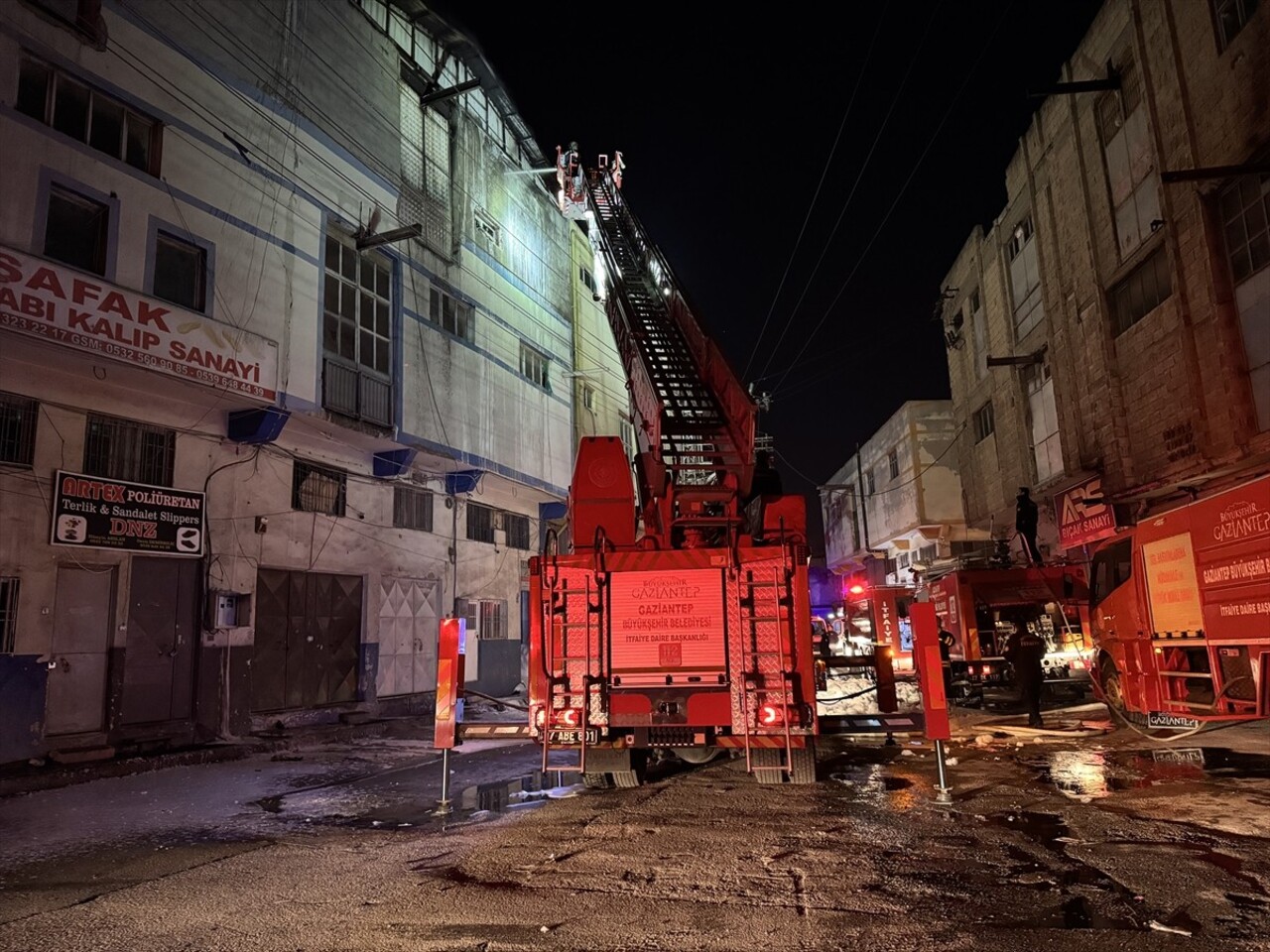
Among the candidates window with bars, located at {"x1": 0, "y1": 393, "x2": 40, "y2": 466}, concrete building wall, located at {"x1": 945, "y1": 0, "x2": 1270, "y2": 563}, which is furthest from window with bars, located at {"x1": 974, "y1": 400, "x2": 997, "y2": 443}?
window with bars, located at {"x1": 0, "y1": 393, "x2": 40, "y2": 466}

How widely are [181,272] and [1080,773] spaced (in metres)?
14.9

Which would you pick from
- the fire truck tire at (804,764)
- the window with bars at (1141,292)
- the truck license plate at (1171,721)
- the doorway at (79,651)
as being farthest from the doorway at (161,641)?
the window with bars at (1141,292)

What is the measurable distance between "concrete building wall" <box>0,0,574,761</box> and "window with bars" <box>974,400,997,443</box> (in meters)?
15.0

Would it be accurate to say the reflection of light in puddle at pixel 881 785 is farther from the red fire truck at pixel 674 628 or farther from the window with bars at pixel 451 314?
the window with bars at pixel 451 314

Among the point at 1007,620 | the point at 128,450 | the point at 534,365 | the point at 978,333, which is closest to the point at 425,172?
the point at 534,365

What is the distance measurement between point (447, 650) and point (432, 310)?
13568 mm

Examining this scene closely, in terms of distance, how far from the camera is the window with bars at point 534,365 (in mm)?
24172

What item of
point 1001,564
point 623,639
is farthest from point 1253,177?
point 623,639

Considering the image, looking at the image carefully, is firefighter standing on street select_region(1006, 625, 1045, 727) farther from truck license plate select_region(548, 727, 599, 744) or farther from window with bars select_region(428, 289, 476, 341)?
window with bars select_region(428, 289, 476, 341)

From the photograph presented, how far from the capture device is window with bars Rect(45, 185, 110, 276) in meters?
11.3

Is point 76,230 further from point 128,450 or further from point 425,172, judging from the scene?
point 425,172

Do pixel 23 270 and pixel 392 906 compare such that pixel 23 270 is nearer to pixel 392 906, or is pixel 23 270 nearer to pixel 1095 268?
pixel 392 906

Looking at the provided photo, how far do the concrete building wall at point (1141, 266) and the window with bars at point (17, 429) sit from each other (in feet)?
60.6

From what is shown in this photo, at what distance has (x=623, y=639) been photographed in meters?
7.80
